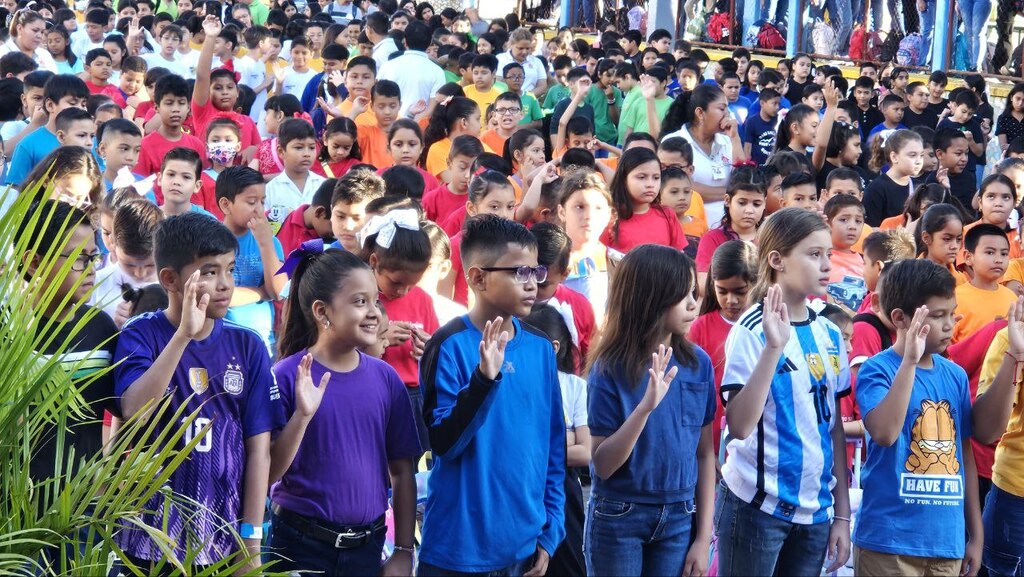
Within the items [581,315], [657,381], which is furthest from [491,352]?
[581,315]

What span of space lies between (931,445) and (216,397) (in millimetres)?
2206

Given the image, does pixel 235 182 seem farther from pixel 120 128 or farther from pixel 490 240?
pixel 490 240

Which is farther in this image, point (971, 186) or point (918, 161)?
point (971, 186)

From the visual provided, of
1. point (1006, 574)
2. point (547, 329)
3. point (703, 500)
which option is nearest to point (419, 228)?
point (547, 329)

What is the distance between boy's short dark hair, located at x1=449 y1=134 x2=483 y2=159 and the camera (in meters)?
7.67

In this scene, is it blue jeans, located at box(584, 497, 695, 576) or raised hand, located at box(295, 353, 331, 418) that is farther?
blue jeans, located at box(584, 497, 695, 576)

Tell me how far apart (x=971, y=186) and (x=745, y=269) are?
6181mm

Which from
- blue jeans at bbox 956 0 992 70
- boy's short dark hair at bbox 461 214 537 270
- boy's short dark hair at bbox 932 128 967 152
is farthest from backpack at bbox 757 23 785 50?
boy's short dark hair at bbox 461 214 537 270

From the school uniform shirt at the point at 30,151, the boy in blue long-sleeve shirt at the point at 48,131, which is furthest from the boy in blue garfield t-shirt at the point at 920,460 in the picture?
the school uniform shirt at the point at 30,151

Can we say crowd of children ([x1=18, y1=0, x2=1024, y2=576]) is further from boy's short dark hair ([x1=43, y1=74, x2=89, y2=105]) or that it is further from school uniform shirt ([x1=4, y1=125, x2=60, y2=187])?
boy's short dark hair ([x1=43, y1=74, x2=89, y2=105])

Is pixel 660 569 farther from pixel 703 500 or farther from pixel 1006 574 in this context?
pixel 1006 574

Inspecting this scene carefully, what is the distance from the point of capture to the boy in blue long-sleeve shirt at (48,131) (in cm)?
745

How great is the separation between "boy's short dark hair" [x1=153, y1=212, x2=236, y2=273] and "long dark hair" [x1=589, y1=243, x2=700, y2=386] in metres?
1.13

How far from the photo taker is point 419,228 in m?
4.69
